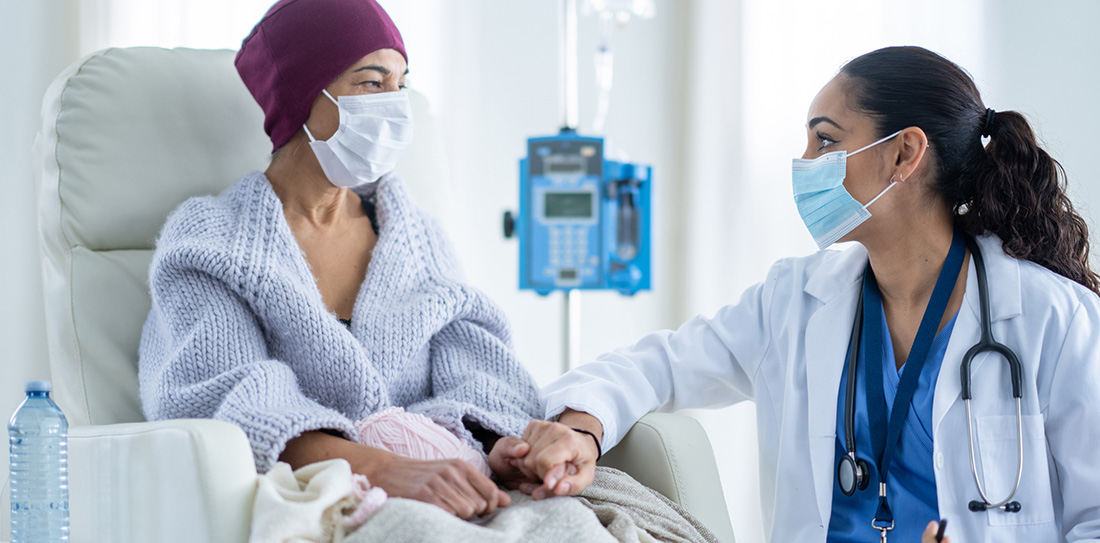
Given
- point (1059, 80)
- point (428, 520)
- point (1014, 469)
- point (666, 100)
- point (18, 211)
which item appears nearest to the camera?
point (428, 520)

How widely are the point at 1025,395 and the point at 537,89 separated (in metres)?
1.98

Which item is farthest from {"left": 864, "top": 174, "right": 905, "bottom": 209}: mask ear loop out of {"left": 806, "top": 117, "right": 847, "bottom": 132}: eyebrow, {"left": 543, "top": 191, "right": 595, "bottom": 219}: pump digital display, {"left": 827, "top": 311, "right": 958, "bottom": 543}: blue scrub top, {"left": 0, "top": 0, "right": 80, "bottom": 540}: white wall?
{"left": 0, "top": 0, "right": 80, "bottom": 540}: white wall

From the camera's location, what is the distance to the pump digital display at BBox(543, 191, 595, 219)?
2225 mm

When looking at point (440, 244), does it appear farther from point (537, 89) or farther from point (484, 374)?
point (537, 89)

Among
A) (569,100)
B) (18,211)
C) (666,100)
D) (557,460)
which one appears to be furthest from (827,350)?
(18,211)

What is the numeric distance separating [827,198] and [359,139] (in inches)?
31.1

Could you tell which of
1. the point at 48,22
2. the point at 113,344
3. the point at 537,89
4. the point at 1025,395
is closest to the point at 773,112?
the point at 537,89

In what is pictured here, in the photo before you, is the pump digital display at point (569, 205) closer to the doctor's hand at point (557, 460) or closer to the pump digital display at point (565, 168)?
the pump digital display at point (565, 168)

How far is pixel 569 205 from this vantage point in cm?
223

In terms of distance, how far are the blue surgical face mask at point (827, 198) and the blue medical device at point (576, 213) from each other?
2.46 ft

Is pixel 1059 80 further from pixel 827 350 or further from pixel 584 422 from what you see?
pixel 584 422

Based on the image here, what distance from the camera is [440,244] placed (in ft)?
5.28

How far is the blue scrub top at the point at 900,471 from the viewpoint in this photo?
1.33 metres

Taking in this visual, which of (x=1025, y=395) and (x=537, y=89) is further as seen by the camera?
(x=537, y=89)
